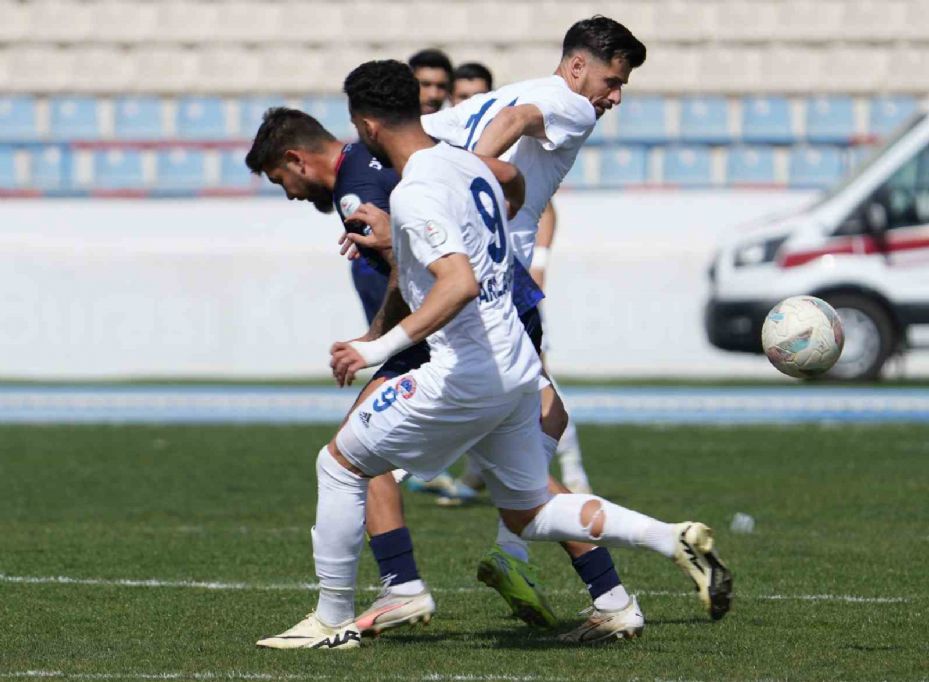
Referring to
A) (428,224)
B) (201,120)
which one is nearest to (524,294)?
(428,224)

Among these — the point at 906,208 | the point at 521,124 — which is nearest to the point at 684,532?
the point at 521,124

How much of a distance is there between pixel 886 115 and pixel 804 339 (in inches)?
666

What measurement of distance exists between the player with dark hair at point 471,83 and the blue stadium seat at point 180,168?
12981 millimetres

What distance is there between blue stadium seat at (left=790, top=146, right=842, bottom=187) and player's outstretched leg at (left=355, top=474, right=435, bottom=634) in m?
16.2

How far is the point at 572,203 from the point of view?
19.8 metres

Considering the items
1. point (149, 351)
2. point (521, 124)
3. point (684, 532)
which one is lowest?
point (149, 351)

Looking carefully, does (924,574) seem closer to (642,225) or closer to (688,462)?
(688,462)

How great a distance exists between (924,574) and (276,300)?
13.0 meters

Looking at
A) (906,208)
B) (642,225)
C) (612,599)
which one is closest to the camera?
(612,599)

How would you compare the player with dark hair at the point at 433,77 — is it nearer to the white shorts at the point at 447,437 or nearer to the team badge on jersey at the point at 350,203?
the team badge on jersey at the point at 350,203

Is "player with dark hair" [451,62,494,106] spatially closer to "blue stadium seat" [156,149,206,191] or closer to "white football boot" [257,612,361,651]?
"white football boot" [257,612,361,651]

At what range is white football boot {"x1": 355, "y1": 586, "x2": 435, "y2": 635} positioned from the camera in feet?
19.2

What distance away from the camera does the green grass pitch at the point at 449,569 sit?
543 centimetres

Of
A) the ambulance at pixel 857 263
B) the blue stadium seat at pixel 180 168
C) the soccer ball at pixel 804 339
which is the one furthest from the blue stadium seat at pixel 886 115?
the soccer ball at pixel 804 339
